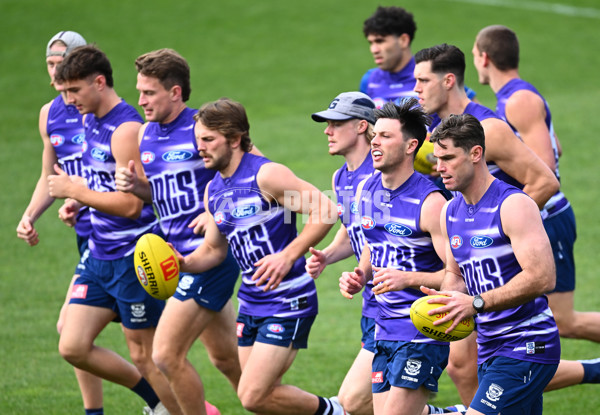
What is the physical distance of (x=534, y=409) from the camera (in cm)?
575

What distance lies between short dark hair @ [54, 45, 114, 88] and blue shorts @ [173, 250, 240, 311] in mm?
1823

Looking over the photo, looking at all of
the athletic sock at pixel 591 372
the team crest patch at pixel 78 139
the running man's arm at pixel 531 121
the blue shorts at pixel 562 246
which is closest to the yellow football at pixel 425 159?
the running man's arm at pixel 531 121

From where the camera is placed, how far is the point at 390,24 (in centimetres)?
976

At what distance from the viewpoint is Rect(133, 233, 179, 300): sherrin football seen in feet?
22.5

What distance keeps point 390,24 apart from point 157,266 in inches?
164

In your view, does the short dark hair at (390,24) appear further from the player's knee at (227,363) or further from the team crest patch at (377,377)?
the team crest patch at (377,377)

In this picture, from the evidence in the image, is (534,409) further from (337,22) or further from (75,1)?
(75,1)

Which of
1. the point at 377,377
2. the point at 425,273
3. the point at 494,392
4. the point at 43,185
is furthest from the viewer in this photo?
the point at 43,185

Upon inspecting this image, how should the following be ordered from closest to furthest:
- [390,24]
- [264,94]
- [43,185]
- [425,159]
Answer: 1. [425,159]
2. [43,185]
3. [390,24]
4. [264,94]

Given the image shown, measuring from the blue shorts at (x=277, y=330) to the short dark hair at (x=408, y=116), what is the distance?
5.37 feet

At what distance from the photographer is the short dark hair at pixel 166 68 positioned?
7.53 meters

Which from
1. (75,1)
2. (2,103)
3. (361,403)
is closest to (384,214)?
(361,403)

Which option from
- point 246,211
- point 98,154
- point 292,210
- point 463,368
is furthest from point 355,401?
point 98,154

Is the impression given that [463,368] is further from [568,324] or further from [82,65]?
[82,65]
